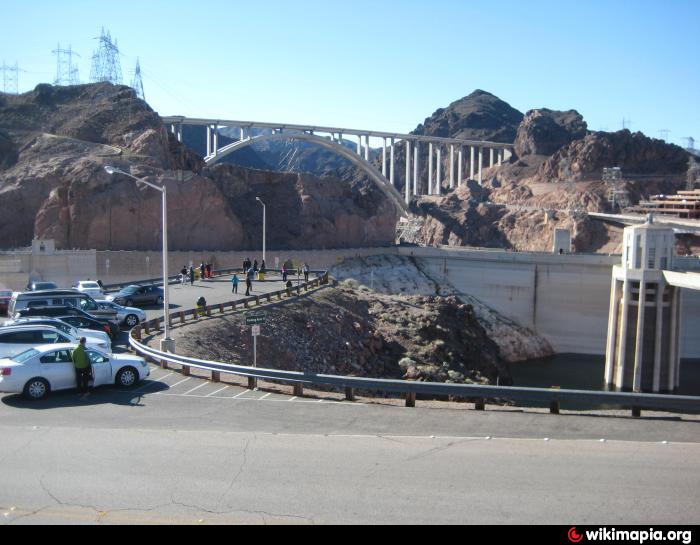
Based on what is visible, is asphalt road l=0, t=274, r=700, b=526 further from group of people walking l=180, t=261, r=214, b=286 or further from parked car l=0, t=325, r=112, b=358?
group of people walking l=180, t=261, r=214, b=286

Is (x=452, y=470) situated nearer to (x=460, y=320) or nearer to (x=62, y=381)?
(x=62, y=381)

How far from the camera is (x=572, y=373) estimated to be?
50.3 m

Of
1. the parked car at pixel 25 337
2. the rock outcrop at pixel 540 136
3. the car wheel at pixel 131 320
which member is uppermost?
the rock outcrop at pixel 540 136

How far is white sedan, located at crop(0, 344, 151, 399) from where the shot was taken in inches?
555

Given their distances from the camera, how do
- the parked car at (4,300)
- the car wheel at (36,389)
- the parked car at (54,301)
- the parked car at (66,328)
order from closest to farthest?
the car wheel at (36,389)
the parked car at (66,328)
the parked car at (54,301)
the parked car at (4,300)

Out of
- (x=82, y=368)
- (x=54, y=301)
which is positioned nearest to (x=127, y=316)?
(x=54, y=301)

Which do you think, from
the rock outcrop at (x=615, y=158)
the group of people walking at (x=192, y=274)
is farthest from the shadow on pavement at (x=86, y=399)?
the rock outcrop at (x=615, y=158)

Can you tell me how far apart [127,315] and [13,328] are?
9.33 m

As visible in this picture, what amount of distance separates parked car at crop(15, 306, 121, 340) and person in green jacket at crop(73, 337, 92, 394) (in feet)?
26.8

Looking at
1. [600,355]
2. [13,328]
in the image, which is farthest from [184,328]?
[600,355]

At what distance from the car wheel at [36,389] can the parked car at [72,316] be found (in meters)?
8.24

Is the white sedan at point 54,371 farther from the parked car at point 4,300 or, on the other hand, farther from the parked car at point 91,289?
the parked car at point 91,289

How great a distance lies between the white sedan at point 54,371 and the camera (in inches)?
555

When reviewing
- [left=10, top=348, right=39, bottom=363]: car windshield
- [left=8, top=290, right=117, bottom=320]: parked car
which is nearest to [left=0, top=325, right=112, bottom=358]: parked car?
[left=10, top=348, right=39, bottom=363]: car windshield
